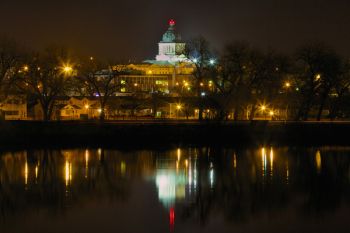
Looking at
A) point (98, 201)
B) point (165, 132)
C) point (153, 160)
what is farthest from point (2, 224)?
point (165, 132)

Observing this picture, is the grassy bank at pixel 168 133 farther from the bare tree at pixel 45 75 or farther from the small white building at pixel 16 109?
the small white building at pixel 16 109

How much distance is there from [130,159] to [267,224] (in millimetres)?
21972

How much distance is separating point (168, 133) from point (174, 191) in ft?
85.3

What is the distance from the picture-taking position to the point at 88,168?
4797cm

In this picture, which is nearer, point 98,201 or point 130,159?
point 98,201

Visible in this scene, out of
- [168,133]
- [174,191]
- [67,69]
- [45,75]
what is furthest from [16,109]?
[174,191]

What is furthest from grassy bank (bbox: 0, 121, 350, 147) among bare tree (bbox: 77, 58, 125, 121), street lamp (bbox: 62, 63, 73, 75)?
bare tree (bbox: 77, 58, 125, 121)

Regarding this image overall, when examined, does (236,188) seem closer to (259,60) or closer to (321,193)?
(321,193)

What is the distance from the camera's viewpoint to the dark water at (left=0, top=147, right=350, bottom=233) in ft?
106

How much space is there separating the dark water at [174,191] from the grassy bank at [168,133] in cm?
675

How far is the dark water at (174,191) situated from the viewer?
1273 inches

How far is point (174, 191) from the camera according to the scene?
1540 inches

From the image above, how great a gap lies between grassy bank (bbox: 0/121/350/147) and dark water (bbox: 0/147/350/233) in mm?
6751

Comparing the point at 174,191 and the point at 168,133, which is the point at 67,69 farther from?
the point at 174,191
